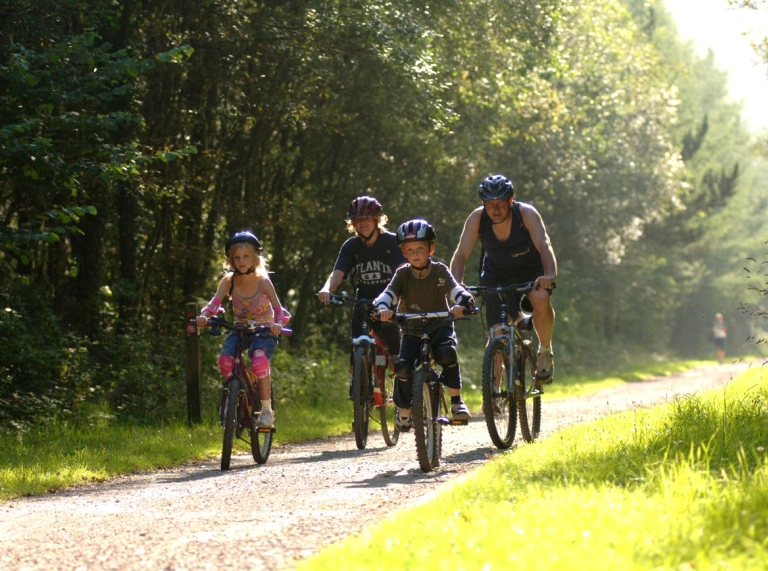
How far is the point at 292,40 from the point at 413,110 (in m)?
2.73

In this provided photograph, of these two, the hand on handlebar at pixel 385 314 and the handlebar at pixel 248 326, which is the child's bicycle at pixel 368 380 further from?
the hand on handlebar at pixel 385 314

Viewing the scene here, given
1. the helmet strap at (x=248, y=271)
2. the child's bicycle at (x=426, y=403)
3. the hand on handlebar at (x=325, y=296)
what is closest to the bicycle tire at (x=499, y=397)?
the child's bicycle at (x=426, y=403)

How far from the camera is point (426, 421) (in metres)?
8.66

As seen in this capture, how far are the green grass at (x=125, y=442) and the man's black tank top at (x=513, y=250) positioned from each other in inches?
147

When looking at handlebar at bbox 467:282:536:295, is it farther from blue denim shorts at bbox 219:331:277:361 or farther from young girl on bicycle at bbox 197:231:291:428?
blue denim shorts at bbox 219:331:277:361

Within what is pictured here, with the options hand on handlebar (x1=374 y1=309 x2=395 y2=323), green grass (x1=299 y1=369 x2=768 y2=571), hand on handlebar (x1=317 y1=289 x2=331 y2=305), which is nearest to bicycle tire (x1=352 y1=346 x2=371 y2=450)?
hand on handlebar (x1=317 y1=289 x2=331 y2=305)

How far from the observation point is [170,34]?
52.4 ft

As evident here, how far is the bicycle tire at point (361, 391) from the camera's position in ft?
36.4

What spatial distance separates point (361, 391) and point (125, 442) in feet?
8.82

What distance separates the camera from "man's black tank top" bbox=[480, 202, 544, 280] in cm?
999

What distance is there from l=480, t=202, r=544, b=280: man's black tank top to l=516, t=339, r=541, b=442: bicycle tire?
66cm

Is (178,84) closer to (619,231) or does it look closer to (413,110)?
(413,110)

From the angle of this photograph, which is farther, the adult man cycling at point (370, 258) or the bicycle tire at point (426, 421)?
the adult man cycling at point (370, 258)

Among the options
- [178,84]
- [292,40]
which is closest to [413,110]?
[292,40]
